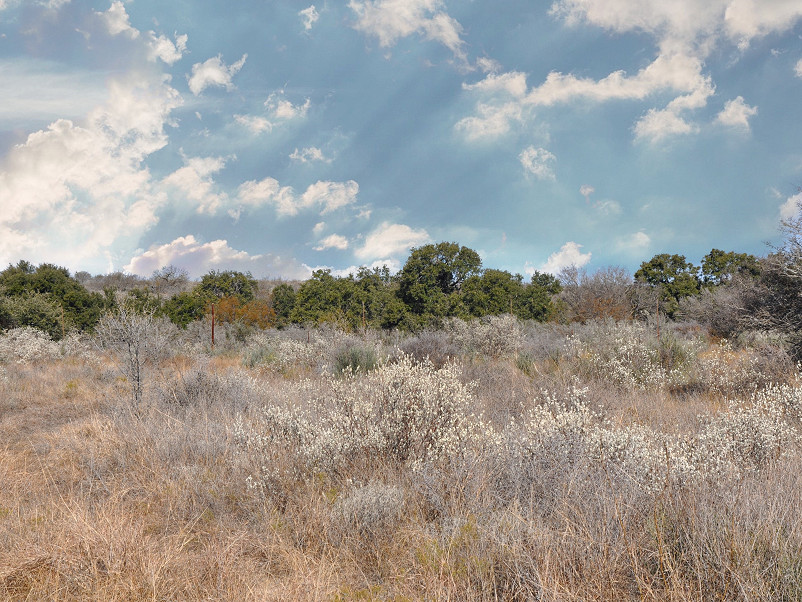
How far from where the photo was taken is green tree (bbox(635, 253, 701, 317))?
1345 inches

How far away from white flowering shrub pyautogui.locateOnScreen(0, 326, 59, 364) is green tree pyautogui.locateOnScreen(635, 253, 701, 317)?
36683 mm

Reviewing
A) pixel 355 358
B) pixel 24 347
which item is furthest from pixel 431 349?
pixel 24 347

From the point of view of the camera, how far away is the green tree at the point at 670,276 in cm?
3416

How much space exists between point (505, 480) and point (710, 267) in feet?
132

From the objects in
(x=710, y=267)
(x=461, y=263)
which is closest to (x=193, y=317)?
(x=461, y=263)

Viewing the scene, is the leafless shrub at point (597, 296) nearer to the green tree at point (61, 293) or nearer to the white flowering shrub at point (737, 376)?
→ the white flowering shrub at point (737, 376)

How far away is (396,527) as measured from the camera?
333 centimetres

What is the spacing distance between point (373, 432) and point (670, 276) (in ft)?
124

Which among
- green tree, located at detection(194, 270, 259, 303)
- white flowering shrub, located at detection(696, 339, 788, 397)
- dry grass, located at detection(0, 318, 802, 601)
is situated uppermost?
green tree, located at detection(194, 270, 259, 303)

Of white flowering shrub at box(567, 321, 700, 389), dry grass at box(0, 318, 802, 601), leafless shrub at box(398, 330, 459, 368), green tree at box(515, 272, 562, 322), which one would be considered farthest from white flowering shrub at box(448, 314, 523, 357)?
dry grass at box(0, 318, 802, 601)

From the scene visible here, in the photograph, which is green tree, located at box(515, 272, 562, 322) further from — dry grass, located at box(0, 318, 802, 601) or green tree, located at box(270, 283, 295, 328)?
dry grass, located at box(0, 318, 802, 601)

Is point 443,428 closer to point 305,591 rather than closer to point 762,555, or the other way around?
point 305,591

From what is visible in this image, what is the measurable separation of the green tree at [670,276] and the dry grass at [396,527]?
3303 centimetres

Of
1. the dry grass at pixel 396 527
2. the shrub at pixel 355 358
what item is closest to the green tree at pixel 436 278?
the shrub at pixel 355 358
